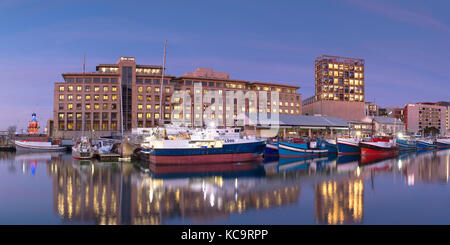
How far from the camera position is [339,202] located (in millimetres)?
21266

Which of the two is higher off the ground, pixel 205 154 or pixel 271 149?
pixel 205 154

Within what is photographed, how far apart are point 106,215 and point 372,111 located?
17403cm

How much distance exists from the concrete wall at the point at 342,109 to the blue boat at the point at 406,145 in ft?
139

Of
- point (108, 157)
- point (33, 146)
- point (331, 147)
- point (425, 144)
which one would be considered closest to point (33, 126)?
point (33, 146)

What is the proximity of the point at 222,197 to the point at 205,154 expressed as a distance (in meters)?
20.2

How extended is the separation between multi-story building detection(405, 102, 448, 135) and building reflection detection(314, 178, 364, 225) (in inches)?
6732

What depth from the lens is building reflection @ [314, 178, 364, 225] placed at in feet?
57.3

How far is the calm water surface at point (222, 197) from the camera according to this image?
57.7 feet

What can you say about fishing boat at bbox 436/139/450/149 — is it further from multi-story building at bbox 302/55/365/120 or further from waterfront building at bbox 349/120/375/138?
multi-story building at bbox 302/55/365/120

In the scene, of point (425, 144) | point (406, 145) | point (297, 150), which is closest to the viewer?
point (297, 150)

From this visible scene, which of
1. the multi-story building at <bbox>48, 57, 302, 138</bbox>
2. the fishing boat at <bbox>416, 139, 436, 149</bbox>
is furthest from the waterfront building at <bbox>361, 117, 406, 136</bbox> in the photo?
the multi-story building at <bbox>48, 57, 302, 138</bbox>

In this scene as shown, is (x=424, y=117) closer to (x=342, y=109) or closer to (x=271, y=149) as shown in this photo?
(x=342, y=109)

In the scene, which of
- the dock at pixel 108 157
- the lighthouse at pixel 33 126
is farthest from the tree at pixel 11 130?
the dock at pixel 108 157

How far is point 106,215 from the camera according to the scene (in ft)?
57.7
